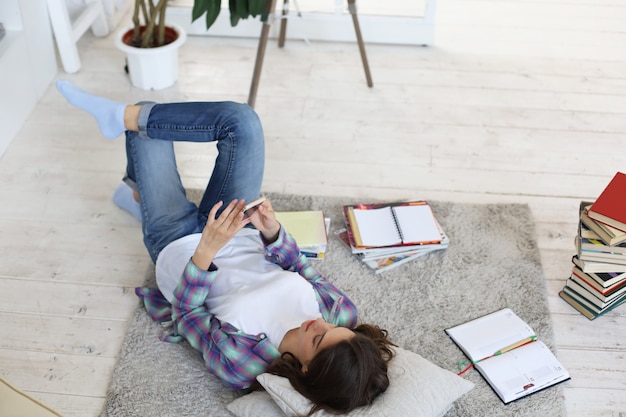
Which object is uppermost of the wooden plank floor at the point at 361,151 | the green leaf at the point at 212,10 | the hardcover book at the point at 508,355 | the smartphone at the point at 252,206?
the green leaf at the point at 212,10

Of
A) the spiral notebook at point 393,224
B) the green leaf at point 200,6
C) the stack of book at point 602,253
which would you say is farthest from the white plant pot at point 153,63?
the stack of book at point 602,253

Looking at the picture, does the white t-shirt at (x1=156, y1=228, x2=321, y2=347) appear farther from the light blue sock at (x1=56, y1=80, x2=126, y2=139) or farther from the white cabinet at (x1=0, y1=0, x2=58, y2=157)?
the white cabinet at (x1=0, y1=0, x2=58, y2=157)

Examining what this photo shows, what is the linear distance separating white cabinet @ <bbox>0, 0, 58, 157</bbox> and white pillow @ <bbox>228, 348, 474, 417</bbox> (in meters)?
1.67

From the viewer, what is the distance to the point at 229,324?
1.98 metres

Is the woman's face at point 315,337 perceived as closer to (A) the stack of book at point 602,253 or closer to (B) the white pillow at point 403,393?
(B) the white pillow at point 403,393

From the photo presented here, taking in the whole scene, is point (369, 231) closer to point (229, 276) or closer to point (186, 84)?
point (229, 276)

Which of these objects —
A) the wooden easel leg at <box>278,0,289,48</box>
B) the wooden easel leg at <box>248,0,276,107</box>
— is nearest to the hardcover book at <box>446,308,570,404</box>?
the wooden easel leg at <box>248,0,276,107</box>

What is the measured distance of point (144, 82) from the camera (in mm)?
3260

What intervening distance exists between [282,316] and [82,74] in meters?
1.92

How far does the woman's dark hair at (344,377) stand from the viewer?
1.67 metres

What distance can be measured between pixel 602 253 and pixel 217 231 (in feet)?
3.69

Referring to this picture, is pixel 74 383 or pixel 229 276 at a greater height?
pixel 229 276

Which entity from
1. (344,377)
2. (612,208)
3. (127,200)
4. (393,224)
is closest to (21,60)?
(127,200)

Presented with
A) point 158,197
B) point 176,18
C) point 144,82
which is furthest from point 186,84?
point 158,197
